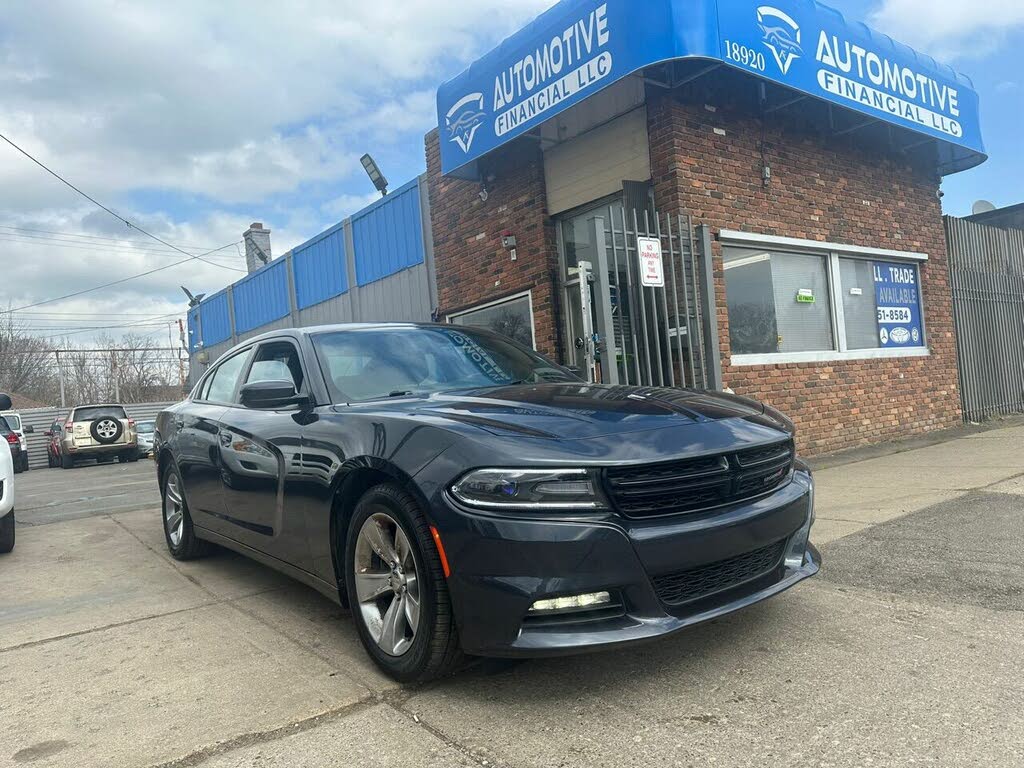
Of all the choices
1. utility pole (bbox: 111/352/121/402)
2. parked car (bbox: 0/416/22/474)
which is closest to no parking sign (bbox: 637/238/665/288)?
parked car (bbox: 0/416/22/474)

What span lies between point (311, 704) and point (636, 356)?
15.9 feet

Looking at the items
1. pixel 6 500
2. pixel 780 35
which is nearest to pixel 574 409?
pixel 6 500

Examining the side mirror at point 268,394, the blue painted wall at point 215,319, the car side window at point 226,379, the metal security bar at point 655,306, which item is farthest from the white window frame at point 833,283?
the blue painted wall at point 215,319

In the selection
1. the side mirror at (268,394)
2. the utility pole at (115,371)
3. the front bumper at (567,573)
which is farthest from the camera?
the utility pole at (115,371)

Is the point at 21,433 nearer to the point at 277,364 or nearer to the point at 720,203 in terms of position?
the point at 720,203

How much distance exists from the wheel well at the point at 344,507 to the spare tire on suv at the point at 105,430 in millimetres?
19078

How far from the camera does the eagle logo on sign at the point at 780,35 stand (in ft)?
23.8

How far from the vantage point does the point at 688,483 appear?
262 centimetres

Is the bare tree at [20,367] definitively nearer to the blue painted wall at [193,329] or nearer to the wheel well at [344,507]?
the blue painted wall at [193,329]

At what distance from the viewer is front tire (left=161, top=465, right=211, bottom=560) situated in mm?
5035

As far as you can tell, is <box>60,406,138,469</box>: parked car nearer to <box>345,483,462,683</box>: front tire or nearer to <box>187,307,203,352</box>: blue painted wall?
<box>187,307,203,352</box>: blue painted wall

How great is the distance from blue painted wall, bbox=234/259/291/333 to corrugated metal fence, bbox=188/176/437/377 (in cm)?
2

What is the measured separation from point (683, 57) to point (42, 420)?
80.0 feet

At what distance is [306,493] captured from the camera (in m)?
3.31
